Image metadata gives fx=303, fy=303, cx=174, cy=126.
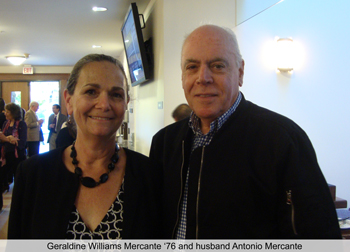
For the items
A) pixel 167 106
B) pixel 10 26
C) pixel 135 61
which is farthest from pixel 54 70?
pixel 167 106

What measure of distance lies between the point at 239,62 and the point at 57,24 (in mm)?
5331

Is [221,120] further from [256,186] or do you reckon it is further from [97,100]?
[97,100]

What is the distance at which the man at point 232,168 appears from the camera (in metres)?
1.01

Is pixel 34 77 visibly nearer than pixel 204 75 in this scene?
No

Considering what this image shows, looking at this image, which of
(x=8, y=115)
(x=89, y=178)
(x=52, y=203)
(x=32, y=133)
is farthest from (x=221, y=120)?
(x=32, y=133)

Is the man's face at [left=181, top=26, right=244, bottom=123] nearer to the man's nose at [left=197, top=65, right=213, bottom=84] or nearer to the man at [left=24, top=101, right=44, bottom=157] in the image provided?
the man's nose at [left=197, top=65, right=213, bottom=84]

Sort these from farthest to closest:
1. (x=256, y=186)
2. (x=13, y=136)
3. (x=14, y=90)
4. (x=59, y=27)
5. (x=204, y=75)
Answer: (x=14, y=90) → (x=59, y=27) → (x=13, y=136) → (x=204, y=75) → (x=256, y=186)

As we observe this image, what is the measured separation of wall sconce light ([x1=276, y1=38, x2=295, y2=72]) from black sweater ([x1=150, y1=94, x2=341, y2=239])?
186 cm

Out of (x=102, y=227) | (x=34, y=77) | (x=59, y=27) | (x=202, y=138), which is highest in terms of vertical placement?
(x=34, y=77)

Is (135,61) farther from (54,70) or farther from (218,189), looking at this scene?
(54,70)

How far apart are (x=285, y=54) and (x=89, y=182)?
236 cm

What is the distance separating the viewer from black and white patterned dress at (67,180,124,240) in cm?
107

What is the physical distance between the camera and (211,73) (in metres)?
1.22

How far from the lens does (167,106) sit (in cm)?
384
